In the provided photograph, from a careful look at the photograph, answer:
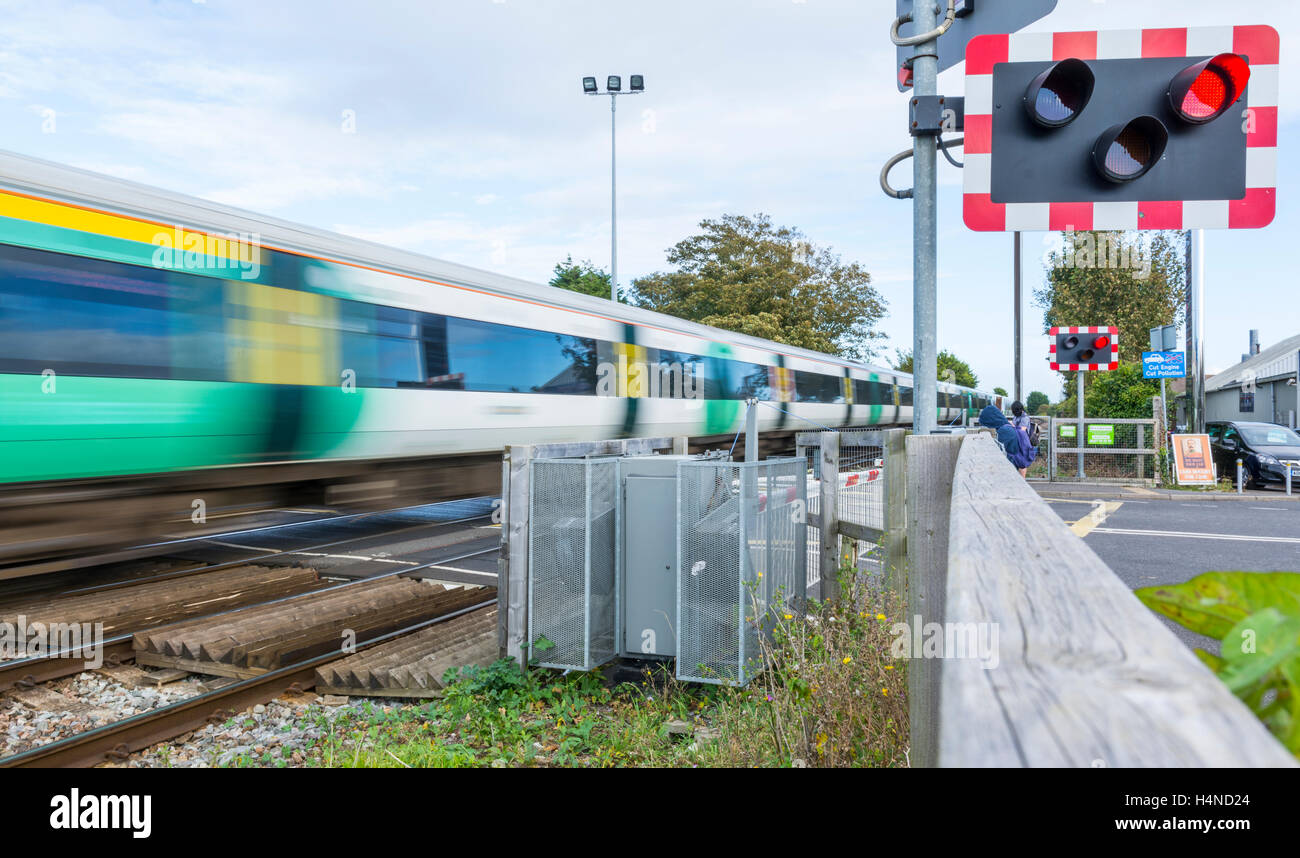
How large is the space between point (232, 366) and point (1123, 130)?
7421 mm

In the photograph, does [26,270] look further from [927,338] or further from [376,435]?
[927,338]

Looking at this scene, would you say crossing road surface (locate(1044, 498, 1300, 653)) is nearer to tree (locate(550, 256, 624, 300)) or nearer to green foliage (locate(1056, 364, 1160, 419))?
green foliage (locate(1056, 364, 1160, 419))

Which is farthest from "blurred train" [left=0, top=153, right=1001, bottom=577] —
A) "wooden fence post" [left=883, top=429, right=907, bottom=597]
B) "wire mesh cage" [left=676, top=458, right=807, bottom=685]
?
"wooden fence post" [left=883, top=429, right=907, bottom=597]

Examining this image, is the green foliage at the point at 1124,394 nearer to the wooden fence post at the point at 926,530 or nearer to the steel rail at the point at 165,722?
the wooden fence post at the point at 926,530

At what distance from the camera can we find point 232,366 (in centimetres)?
777

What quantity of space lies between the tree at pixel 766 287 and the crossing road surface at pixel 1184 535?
29.0 m

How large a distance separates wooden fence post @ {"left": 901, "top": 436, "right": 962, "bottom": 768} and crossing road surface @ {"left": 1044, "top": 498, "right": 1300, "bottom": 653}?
3.88 meters

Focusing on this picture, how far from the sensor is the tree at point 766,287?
44625mm

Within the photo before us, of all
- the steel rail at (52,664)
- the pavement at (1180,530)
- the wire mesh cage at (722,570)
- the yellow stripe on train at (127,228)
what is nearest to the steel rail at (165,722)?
the steel rail at (52,664)

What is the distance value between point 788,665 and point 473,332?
741cm

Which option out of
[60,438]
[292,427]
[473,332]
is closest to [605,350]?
[473,332]

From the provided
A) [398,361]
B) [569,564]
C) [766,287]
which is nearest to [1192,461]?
[398,361]

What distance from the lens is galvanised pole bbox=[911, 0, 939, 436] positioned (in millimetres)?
3861
